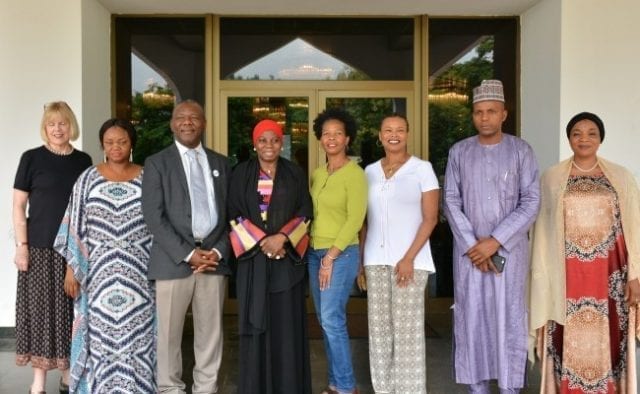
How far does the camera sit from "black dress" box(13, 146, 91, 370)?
393 cm

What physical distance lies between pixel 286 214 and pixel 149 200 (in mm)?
811

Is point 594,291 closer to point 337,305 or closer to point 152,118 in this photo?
point 337,305

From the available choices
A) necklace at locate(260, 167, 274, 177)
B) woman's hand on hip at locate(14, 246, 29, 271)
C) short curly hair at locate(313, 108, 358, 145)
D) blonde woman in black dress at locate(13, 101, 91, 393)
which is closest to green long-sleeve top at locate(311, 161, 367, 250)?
short curly hair at locate(313, 108, 358, 145)

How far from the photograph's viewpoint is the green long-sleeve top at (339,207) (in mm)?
3715

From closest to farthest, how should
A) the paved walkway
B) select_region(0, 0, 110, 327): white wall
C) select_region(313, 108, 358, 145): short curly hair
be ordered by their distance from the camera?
select_region(313, 108, 358, 145): short curly hair < the paved walkway < select_region(0, 0, 110, 327): white wall

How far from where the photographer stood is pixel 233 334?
5.92 m

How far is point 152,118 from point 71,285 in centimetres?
295

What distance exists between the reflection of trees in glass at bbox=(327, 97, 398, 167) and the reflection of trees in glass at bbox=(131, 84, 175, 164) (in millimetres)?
1689

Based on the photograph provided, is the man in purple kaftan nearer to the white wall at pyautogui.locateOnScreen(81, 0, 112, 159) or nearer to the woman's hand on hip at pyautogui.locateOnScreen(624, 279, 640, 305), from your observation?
the woman's hand on hip at pyautogui.locateOnScreen(624, 279, 640, 305)

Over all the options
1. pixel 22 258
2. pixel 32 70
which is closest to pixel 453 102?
pixel 32 70

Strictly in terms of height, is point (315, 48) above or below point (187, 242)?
above

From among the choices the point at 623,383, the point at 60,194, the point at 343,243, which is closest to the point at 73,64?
the point at 60,194

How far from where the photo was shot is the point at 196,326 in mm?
3826

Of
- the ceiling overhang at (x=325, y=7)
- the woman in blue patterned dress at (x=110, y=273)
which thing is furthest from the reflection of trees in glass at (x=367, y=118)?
the woman in blue patterned dress at (x=110, y=273)
